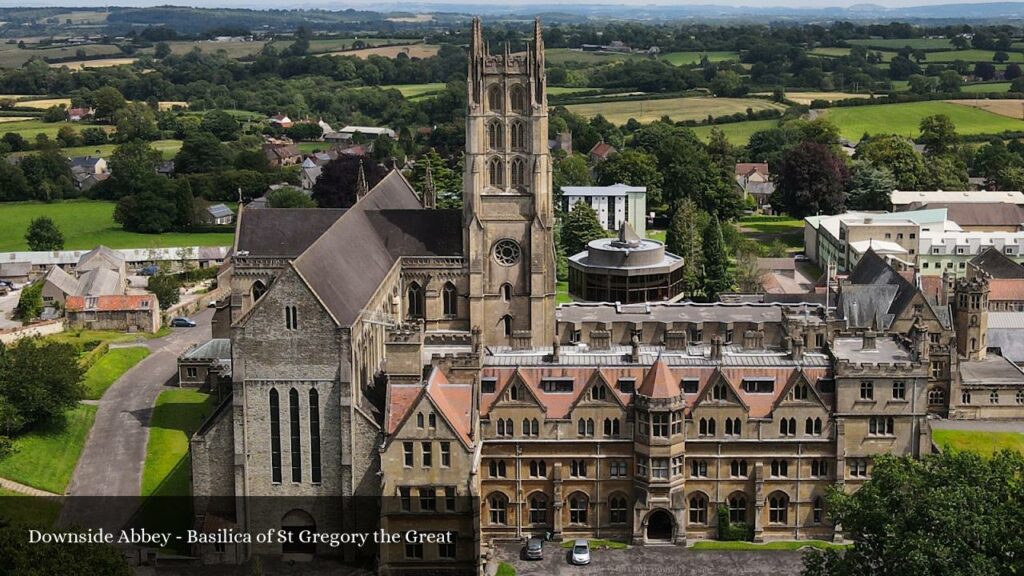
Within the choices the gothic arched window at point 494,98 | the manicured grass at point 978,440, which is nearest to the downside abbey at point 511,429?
the manicured grass at point 978,440

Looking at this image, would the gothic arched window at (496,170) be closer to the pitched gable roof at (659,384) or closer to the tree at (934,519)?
the pitched gable roof at (659,384)

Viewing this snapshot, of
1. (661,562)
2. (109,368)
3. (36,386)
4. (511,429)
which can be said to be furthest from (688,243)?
(661,562)

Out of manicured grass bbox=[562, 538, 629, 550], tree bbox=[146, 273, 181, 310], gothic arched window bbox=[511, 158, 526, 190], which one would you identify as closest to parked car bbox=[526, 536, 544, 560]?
manicured grass bbox=[562, 538, 629, 550]

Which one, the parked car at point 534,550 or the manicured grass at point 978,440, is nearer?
the parked car at point 534,550

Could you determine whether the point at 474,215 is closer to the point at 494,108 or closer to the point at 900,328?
the point at 494,108

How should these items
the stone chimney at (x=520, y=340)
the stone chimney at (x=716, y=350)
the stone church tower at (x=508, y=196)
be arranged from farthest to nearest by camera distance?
the stone church tower at (x=508, y=196) < the stone chimney at (x=520, y=340) < the stone chimney at (x=716, y=350)

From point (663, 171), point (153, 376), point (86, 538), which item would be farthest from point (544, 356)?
point (663, 171)

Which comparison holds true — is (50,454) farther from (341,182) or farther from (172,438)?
(341,182)
